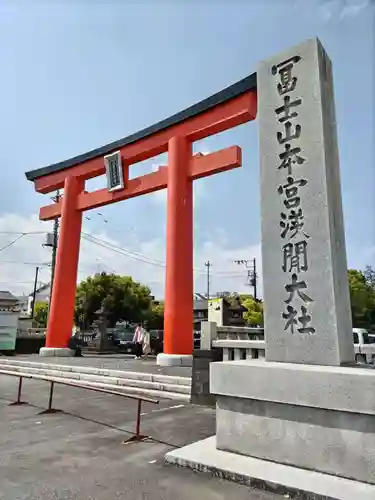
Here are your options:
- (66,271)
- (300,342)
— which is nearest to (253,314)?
(66,271)

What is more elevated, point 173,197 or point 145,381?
point 173,197

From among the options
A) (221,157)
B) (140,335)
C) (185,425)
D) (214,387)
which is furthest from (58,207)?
(214,387)

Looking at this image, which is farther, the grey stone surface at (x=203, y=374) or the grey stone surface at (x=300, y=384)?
the grey stone surface at (x=203, y=374)

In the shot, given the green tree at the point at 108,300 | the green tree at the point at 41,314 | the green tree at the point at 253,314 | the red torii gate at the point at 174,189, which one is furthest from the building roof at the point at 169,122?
the green tree at the point at 41,314

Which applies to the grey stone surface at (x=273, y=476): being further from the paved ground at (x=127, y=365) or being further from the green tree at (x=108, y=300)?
the green tree at (x=108, y=300)

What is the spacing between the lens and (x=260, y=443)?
348 centimetres

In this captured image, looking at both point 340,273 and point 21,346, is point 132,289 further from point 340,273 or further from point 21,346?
point 340,273

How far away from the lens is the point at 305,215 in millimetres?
4012

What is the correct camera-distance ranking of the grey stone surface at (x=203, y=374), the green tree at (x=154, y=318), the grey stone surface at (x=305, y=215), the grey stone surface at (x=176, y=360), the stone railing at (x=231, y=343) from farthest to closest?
the green tree at (x=154, y=318) < the grey stone surface at (x=176, y=360) < the grey stone surface at (x=203, y=374) < the stone railing at (x=231, y=343) < the grey stone surface at (x=305, y=215)

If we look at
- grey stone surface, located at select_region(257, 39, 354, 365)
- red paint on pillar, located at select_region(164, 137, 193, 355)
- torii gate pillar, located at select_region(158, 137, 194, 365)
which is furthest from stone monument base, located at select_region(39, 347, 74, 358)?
grey stone surface, located at select_region(257, 39, 354, 365)

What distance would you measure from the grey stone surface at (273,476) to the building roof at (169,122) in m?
10.2

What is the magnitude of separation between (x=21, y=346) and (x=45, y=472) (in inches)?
668

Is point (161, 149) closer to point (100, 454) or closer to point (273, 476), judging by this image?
point (100, 454)

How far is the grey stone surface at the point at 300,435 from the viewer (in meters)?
2.99
